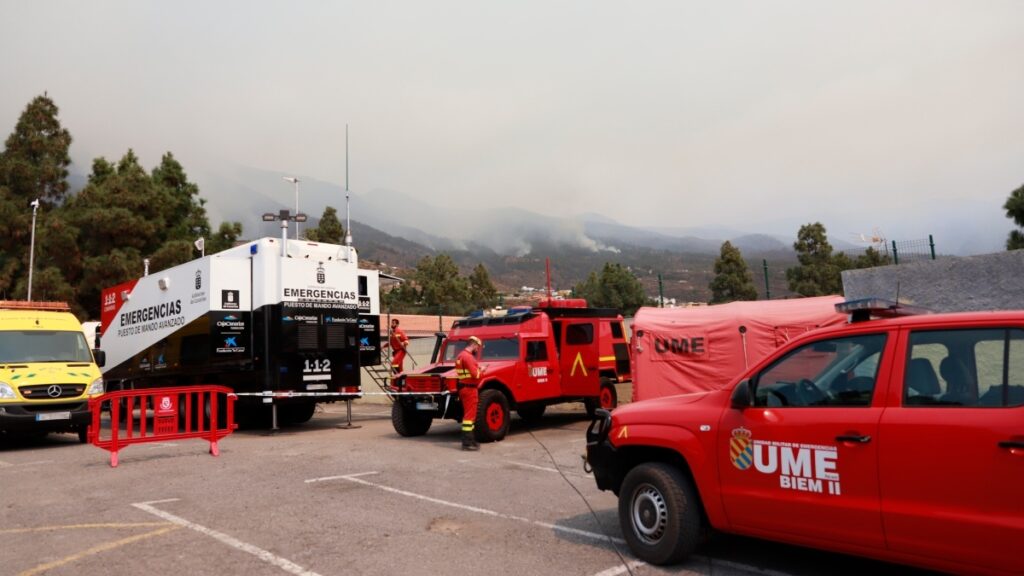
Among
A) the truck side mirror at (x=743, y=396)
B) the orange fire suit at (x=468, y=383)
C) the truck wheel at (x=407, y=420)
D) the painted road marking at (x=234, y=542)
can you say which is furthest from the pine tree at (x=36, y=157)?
the truck side mirror at (x=743, y=396)

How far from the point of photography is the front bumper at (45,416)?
36.7 ft

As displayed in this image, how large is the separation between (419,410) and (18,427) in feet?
21.1

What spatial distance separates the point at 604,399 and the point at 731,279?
1531 centimetres

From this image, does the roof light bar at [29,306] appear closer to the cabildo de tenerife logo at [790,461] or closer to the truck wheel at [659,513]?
the truck wheel at [659,513]

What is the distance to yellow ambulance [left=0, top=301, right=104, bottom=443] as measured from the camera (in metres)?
11.3

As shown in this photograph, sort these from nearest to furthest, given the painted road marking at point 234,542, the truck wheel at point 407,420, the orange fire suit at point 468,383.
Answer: the painted road marking at point 234,542 < the orange fire suit at point 468,383 < the truck wheel at point 407,420

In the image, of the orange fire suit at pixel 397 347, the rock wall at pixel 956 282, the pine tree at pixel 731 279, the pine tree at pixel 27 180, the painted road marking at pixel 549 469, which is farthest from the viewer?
the pine tree at pixel 27 180

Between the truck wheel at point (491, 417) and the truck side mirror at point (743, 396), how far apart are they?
6.94 m

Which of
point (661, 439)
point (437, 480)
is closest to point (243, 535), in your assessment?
point (437, 480)

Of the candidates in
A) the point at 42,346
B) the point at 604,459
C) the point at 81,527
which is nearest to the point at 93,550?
the point at 81,527

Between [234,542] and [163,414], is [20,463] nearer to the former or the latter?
[163,414]

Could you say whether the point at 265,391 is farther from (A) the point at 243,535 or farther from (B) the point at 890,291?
(B) the point at 890,291

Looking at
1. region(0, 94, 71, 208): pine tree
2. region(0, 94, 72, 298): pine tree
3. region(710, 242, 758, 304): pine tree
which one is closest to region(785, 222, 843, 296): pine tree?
region(710, 242, 758, 304): pine tree

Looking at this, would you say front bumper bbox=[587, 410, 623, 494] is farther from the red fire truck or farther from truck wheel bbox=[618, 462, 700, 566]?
the red fire truck
